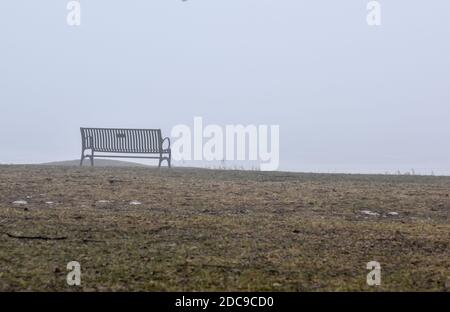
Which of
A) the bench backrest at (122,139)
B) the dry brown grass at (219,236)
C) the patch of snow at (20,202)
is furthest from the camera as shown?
the bench backrest at (122,139)

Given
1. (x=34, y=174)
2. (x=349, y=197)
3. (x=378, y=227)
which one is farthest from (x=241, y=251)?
(x=34, y=174)

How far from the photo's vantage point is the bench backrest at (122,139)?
16797 millimetres

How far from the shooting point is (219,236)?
6.73 metres

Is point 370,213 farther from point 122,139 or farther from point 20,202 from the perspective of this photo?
point 122,139

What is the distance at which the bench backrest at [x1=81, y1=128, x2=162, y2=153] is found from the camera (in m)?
16.8

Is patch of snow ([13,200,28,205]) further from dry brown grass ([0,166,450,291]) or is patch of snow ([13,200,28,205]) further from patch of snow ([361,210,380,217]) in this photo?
patch of snow ([361,210,380,217])

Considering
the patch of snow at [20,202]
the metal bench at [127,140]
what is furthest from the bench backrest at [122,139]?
the patch of snow at [20,202]

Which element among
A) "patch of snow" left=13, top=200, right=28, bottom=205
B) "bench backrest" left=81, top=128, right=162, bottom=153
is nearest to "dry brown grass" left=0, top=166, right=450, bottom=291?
"patch of snow" left=13, top=200, right=28, bottom=205

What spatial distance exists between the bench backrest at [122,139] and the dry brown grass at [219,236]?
5356mm

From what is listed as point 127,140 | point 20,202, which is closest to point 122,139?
point 127,140

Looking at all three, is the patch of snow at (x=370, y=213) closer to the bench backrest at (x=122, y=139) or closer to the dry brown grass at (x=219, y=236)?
the dry brown grass at (x=219, y=236)

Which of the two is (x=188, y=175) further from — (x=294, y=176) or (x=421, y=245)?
(x=421, y=245)

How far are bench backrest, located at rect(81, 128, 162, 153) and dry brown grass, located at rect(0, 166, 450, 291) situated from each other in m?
5.36
